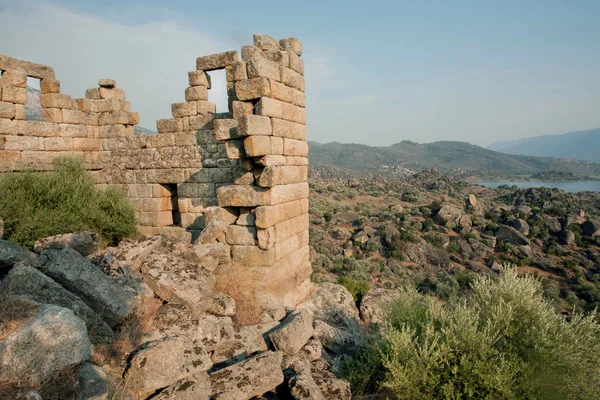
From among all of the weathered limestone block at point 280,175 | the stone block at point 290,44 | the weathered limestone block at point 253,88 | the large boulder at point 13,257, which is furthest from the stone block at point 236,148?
the large boulder at point 13,257

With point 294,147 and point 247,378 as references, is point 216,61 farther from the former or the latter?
point 247,378

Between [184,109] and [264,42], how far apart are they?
2.97m

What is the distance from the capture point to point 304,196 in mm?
7883

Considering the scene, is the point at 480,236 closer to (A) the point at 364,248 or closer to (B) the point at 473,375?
(A) the point at 364,248

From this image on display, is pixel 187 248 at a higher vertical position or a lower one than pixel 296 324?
higher

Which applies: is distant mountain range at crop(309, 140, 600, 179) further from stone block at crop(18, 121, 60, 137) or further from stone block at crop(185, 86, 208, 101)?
stone block at crop(18, 121, 60, 137)

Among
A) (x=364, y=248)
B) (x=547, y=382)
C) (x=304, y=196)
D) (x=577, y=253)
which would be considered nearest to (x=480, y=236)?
(x=577, y=253)

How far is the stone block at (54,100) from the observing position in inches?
369

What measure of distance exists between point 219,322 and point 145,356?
4.29 ft

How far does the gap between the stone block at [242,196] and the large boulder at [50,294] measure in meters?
3.33

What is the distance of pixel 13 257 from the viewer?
372cm

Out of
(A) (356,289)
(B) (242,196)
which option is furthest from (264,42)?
(A) (356,289)

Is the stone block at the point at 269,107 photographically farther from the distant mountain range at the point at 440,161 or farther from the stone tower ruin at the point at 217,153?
the distant mountain range at the point at 440,161

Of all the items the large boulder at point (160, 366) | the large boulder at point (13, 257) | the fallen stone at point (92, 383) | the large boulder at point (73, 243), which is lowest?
the large boulder at point (160, 366)
